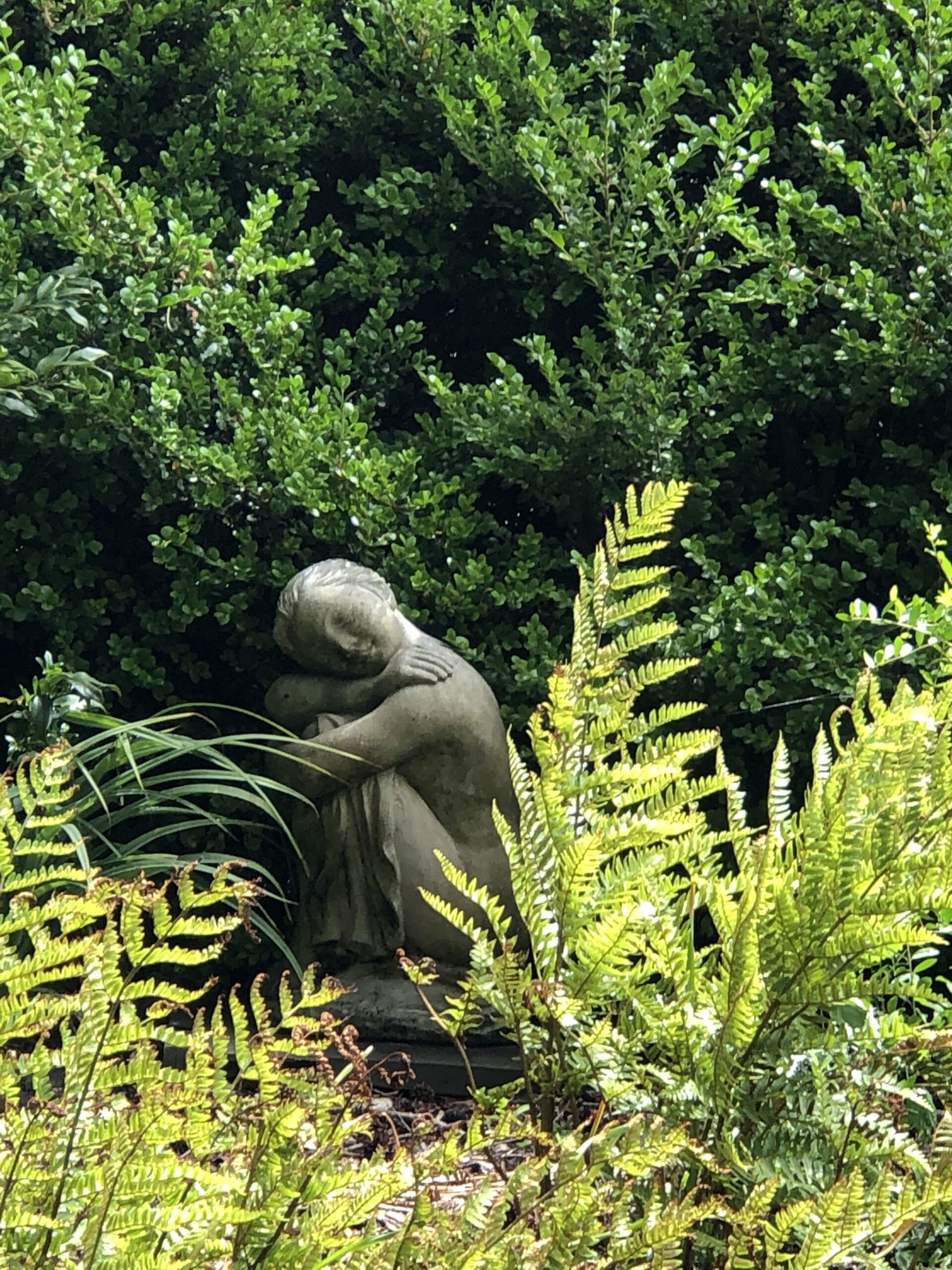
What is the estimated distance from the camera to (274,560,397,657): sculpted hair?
3896 mm

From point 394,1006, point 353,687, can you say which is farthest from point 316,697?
point 394,1006

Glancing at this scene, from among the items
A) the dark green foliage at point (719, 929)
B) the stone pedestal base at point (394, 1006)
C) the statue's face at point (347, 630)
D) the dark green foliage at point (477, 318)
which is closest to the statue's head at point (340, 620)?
the statue's face at point (347, 630)

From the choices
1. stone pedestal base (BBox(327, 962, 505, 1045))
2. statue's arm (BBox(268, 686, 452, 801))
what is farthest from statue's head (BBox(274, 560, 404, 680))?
stone pedestal base (BBox(327, 962, 505, 1045))

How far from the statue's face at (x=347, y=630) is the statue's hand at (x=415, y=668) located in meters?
0.03

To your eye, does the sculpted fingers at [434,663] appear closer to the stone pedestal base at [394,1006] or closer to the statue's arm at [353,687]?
the statue's arm at [353,687]

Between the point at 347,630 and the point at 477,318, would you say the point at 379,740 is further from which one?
the point at 477,318

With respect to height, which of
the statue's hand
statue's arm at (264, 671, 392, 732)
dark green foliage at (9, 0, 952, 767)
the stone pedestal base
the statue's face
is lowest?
the stone pedestal base

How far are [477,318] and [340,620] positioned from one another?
200cm

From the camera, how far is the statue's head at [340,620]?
3855 millimetres

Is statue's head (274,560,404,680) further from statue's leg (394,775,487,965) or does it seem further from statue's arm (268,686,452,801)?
statue's leg (394,775,487,965)

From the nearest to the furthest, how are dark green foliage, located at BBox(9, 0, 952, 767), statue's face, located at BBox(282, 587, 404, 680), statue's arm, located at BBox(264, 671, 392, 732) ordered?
statue's face, located at BBox(282, 587, 404, 680) → statue's arm, located at BBox(264, 671, 392, 732) → dark green foliage, located at BBox(9, 0, 952, 767)

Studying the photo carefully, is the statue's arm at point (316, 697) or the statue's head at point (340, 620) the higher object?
the statue's head at point (340, 620)

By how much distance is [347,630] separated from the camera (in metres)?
3.87

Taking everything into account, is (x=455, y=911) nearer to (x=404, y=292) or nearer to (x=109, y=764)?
(x=109, y=764)
